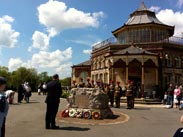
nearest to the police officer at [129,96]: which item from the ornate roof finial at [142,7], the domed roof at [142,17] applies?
the domed roof at [142,17]

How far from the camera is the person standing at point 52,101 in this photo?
11812 millimetres

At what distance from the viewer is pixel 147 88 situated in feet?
124

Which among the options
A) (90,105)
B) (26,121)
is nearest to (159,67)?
(90,105)

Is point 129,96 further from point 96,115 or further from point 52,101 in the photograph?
point 52,101

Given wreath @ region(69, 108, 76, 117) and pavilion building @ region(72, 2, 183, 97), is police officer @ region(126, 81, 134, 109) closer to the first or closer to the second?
wreath @ region(69, 108, 76, 117)

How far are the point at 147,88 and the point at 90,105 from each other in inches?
924

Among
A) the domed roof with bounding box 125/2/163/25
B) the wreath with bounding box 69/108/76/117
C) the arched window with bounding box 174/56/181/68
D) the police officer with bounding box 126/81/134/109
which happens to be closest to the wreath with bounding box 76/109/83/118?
the wreath with bounding box 69/108/76/117

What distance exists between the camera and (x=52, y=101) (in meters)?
12.1

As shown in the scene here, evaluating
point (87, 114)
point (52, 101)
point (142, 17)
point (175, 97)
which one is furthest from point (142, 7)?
point (52, 101)

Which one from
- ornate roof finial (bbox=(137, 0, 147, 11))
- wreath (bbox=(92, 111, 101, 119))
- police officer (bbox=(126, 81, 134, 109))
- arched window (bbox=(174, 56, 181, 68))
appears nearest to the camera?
wreath (bbox=(92, 111, 101, 119))

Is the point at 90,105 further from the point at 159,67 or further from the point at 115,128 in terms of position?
the point at 159,67

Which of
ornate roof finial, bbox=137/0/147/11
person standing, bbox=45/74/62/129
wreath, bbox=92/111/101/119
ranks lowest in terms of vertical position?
wreath, bbox=92/111/101/119

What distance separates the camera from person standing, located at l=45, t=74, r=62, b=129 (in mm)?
11812

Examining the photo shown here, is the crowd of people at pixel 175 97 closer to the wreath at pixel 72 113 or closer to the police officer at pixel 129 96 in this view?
the police officer at pixel 129 96
